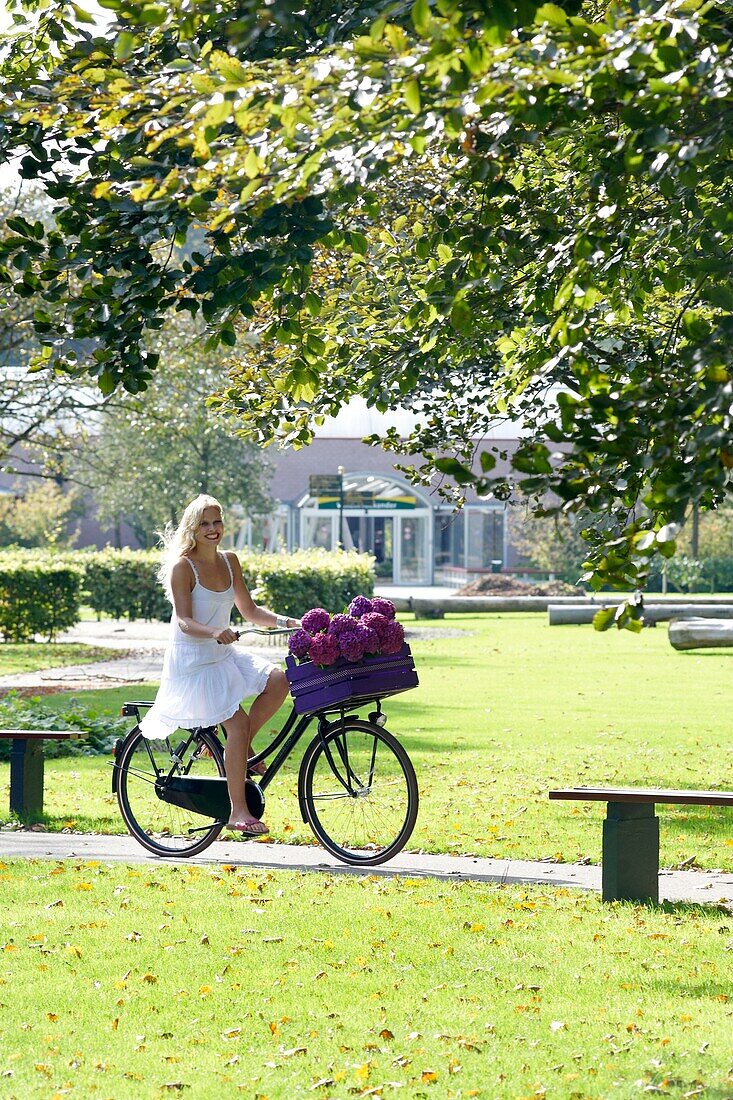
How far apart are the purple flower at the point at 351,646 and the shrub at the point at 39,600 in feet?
65.4

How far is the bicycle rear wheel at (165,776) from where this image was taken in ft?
24.7

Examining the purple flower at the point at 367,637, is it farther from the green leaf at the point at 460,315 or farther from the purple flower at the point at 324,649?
the green leaf at the point at 460,315

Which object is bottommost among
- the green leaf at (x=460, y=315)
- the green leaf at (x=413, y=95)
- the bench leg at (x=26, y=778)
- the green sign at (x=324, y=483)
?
the bench leg at (x=26, y=778)

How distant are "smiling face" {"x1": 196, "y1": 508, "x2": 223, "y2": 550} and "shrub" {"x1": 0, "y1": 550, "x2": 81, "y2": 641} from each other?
19558mm

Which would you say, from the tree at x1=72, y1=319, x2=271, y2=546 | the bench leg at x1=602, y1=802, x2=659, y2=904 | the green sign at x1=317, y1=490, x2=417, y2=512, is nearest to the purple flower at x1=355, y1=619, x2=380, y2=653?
the bench leg at x1=602, y1=802, x2=659, y2=904

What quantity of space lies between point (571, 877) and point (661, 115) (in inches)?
184

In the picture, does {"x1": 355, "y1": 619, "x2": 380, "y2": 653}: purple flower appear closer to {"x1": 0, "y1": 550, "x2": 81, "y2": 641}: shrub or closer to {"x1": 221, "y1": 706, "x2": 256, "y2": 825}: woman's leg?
{"x1": 221, "y1": 706, "x2": 256, "y2": 825}: woman's leg

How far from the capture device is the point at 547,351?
6203mm

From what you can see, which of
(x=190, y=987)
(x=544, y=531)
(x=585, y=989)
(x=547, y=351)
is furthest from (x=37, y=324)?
(x=544, y=531)

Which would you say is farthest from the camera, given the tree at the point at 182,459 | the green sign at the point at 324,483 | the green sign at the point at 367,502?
the green sign at the point at 367,502

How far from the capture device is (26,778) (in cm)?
898

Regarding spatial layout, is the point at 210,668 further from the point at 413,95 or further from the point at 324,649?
the point at 413,95

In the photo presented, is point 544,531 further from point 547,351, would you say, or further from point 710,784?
point 547,351

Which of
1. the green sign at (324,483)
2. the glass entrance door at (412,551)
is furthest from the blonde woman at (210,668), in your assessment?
the glass entrance door at (412,551)
